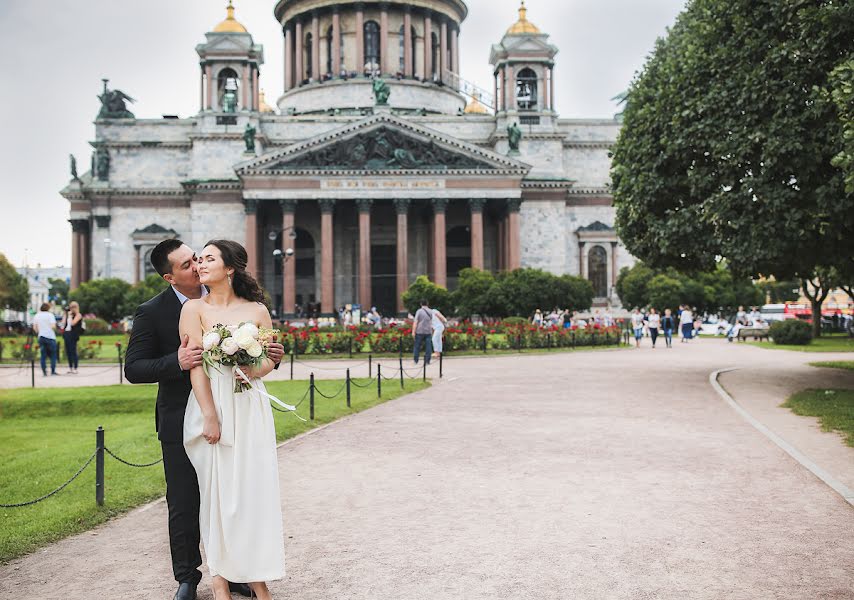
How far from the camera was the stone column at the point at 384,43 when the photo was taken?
73.1 m

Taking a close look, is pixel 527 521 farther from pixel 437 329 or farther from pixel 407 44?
pixel 407 44

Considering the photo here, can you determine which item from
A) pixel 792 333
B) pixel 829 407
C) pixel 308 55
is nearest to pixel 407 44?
pixel 308 55

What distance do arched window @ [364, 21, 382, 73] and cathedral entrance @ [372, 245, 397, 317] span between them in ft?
56.7

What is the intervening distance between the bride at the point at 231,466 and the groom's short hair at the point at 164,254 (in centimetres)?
67

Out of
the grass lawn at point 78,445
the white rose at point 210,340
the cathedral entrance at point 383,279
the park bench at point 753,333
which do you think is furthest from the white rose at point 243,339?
the cathedral entrance at point 383,279

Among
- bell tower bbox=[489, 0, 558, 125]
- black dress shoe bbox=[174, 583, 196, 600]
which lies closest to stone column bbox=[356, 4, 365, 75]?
bell tower bbox=[489, 0, 558, 125]

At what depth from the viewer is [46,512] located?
8680mm

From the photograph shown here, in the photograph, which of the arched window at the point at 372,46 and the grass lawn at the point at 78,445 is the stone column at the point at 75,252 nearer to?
the arched window at the point at 372,46

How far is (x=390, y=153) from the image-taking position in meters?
60.2

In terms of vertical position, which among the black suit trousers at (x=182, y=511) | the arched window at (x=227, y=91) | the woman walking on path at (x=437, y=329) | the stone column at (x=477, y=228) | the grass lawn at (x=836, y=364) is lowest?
the grass lawn at (x=836, y=364)

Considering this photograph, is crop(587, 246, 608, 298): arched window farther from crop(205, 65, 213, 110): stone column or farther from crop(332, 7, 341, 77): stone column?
crop(205, 65, 213, 110): stone column

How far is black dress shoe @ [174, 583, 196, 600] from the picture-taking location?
19.9 ft

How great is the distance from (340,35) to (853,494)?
234 feet

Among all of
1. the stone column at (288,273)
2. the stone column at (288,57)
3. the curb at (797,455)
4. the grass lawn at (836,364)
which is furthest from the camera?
the stone column at (288,57)
